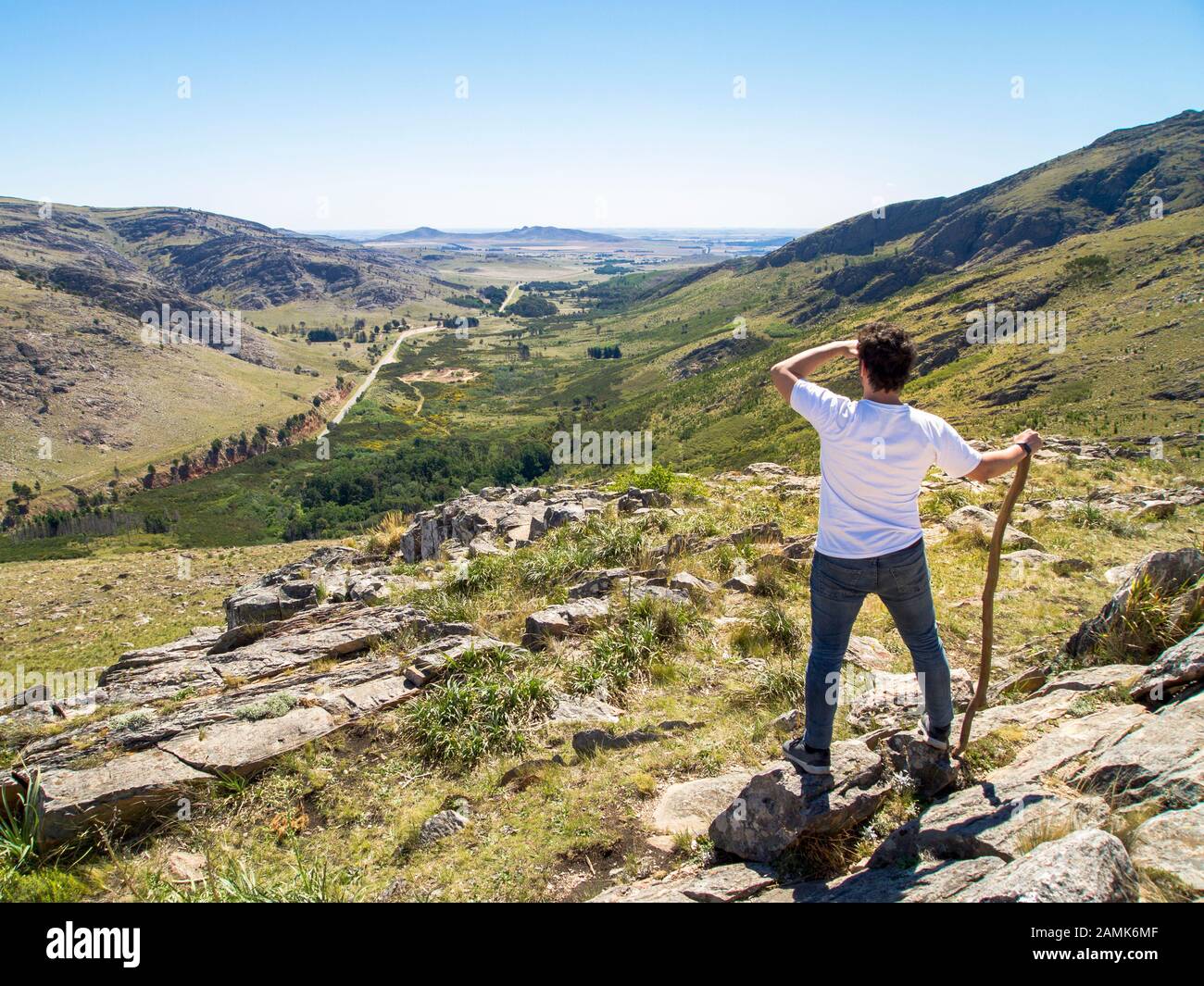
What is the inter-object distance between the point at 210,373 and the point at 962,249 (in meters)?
197

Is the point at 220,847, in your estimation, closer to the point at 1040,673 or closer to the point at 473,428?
the point at 1040,673

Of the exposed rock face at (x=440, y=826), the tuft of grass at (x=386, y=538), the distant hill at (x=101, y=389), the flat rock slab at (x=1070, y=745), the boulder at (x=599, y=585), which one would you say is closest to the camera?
the flat rock slab at (x=1070, y=745)

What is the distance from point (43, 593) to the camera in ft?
122

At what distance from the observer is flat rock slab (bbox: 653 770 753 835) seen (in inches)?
202

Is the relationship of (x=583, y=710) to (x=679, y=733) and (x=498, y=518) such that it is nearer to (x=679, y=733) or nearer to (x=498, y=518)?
(x=679, y=733)

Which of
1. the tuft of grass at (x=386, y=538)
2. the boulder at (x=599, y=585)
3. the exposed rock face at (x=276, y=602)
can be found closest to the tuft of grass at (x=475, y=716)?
the boulder at (x=599, y=585)

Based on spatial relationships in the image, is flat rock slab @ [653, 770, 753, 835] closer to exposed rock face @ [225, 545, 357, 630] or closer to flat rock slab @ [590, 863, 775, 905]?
flat rock slab @ [590, 863, 775, 905]

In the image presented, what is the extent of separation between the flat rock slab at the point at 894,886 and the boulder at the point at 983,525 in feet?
30.5

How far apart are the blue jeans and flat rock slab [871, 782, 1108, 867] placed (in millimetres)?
588

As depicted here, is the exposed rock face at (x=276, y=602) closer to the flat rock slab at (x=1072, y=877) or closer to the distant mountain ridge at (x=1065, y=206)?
the flat rock slab at (x=1072, y=877)

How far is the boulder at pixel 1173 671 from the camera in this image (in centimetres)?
503
